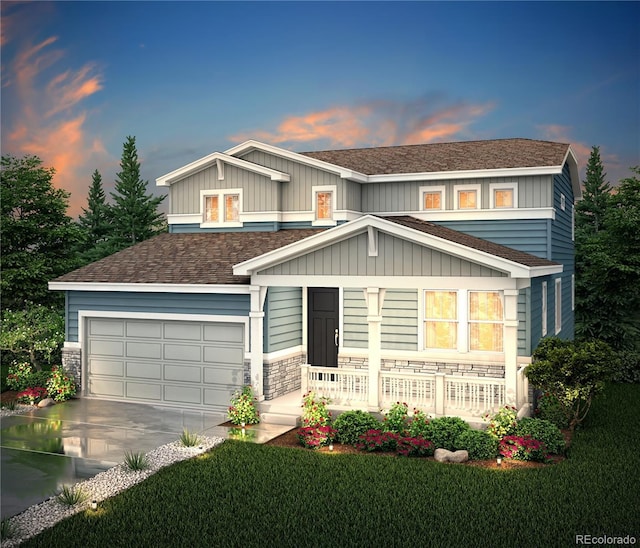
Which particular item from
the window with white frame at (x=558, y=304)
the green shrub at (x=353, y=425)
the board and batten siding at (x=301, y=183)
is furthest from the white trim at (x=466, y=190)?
the green shrub at (x=353, y=425)

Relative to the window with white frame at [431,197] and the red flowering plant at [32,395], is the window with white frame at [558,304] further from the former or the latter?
the red flowering plant at [32,395]

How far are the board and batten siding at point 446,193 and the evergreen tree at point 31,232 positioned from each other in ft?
34.7

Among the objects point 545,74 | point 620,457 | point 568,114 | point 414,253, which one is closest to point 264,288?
point 414,253

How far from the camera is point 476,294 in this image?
619 inches

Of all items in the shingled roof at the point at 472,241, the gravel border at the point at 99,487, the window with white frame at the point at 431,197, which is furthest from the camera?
the window with white frame at the point at 431,197

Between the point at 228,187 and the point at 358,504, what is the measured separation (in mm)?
10835

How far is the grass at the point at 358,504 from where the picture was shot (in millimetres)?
8039

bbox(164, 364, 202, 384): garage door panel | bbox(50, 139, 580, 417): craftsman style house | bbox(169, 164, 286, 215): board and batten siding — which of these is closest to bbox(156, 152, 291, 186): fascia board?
bbox(50, 139, 580, 417): craftsman style house

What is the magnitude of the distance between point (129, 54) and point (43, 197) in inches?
399

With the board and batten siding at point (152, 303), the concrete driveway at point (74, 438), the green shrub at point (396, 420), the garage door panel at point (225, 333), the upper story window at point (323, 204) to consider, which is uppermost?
the upper story window at point (323, 204)

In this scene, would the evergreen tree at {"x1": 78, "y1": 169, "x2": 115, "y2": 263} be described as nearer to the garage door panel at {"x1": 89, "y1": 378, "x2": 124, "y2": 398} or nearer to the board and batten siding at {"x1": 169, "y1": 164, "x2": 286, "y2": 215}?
the board and batten siding at {"x1": 169, "y1": 164, "x2": 286, "y2": 215}

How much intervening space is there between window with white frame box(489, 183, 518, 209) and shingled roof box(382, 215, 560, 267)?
99 cm

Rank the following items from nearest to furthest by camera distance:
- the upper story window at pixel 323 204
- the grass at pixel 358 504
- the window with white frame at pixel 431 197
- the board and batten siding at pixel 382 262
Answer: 1. the grass at pixel 358 504
2. the board and batten siding at pixel 382 262
3. the upper story window at pixel 323 204
4. the window with white frame at pixel 431 197

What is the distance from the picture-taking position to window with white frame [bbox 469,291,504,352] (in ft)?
50.9
